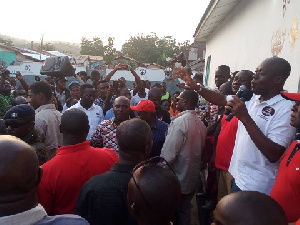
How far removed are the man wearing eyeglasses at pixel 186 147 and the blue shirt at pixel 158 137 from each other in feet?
0.76

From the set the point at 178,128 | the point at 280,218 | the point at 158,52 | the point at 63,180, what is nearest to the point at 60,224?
the point at 280,218

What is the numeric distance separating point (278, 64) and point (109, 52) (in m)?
49.8

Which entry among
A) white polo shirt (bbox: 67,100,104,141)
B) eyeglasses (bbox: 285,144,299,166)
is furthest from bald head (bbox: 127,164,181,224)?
white polo shirt (bbox: 67,100,104,141)

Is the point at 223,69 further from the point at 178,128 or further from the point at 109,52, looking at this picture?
the point at 109,52

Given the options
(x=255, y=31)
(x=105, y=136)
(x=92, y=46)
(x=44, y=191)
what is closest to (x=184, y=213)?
(x=105, y=136)

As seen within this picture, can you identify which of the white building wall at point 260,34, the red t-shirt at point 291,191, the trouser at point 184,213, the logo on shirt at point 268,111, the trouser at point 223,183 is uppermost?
the white building wall at point 260,34

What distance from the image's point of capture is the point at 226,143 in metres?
3.95

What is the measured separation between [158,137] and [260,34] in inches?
110

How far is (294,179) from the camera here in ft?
7.57

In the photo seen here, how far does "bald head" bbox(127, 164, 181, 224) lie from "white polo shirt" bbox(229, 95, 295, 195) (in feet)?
4.13

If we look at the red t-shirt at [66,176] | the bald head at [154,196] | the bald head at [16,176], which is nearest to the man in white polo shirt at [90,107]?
the red t-shirt at [66,176]

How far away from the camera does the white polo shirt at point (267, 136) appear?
273 centimetres

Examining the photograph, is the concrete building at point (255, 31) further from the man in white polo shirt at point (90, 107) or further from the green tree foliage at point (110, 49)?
the green tree foliage at point (110, 49)

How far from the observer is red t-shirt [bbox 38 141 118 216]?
→ 2562 mm
